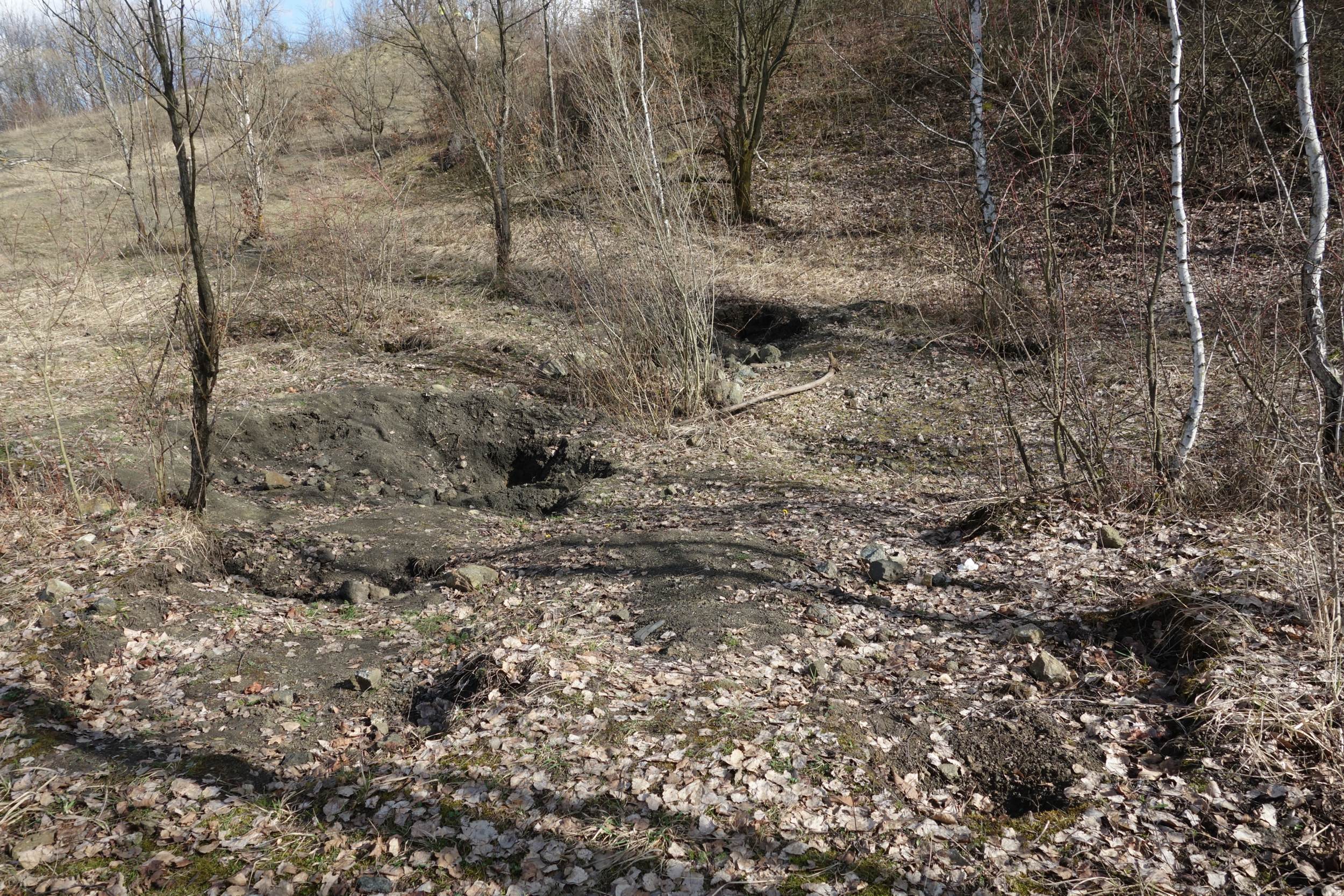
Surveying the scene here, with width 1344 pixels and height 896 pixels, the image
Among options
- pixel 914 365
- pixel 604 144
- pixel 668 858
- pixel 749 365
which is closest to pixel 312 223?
pixel 604 144

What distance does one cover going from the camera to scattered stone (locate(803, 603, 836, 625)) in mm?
4383

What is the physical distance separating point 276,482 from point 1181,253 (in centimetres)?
665

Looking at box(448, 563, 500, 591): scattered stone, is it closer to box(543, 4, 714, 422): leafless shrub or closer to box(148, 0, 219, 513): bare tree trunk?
box(148, 0, 219, 513): bare tree trunk

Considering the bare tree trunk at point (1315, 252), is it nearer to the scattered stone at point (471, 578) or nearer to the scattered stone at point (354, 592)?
the scattered stone at point (471, 578)

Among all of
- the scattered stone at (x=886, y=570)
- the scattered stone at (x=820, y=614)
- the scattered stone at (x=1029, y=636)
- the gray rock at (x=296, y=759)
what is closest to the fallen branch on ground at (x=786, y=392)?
the scattered stone at (x=886, y=570)

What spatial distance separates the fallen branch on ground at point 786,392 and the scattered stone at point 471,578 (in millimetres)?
3884

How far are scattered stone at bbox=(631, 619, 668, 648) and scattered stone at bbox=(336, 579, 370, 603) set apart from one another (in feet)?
5.80

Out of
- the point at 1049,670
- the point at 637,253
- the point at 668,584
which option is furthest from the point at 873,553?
the point at 637,253

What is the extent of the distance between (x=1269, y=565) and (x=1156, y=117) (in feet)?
39.5

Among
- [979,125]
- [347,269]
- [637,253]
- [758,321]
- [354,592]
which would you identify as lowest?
[354,592]

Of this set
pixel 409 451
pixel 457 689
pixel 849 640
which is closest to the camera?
pixel 457 689

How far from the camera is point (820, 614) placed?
4426 mm

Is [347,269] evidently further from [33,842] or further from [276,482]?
[33,842]

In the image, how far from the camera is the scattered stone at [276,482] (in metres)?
6.65
